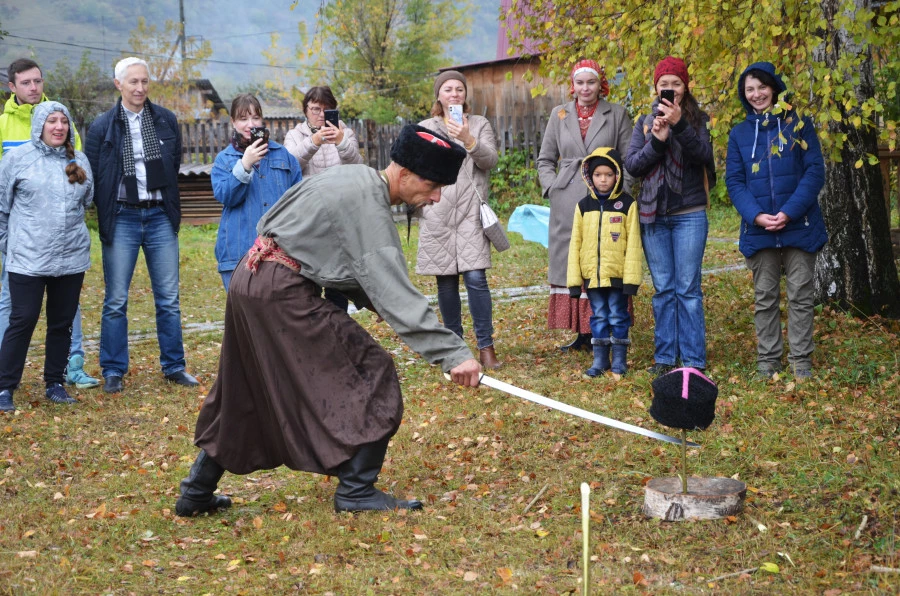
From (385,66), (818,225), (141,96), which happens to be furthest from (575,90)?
(385,66)

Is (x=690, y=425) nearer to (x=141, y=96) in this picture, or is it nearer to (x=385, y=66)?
(x=141, y=96)

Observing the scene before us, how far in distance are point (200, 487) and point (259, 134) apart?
309cm

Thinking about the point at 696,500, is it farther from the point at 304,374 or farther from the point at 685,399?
the point at 304,374

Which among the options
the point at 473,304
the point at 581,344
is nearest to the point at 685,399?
the point at 473,304

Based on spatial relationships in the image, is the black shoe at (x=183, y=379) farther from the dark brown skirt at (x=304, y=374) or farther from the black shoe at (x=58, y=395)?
the dark brown skirt at (x=304, y=374)

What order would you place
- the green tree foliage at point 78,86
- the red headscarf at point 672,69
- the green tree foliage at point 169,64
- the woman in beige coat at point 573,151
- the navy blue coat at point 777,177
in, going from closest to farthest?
1. the navy blue coat at point 777,177
2. the red headscarf at point 672,69
3. the woman in beige coat at point 573,151
4. the green tree foliage at point 169,64
5. the green tree foliage at point 78,86

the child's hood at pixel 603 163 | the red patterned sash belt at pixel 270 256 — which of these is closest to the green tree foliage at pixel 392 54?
the child's hood at pixel 603 163

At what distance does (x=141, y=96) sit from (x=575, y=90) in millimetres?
3260

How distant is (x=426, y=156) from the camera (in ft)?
14.8

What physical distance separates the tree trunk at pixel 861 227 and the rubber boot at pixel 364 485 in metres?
5.04

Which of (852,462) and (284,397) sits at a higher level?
(284,397)

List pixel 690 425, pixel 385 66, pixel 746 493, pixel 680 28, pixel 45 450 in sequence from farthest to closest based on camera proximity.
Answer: pixel 385 66, pixel 680 28, pixel 45 450, pixel 746 493, pixel 690 425

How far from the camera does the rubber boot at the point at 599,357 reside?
724 centimetres

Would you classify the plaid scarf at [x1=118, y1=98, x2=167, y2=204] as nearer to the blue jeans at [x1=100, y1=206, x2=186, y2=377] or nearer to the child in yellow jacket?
the blue jeans at [x1=100, y1=206, x2=186, y2=377]
